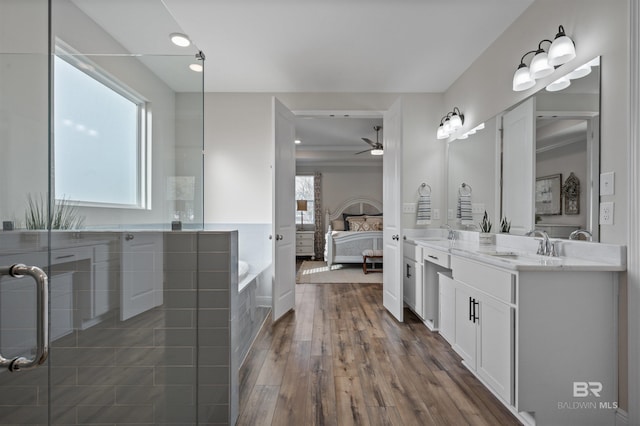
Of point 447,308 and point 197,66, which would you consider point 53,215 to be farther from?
point 447,308

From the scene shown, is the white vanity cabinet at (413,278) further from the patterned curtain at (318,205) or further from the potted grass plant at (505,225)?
the patterned curtain at (318,205)

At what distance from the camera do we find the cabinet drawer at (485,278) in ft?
5.29

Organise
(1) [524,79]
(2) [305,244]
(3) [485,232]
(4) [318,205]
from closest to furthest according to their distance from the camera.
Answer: (1) [524,79]
(3) [485,232]
(2) [305,244]
(4) [318,205]

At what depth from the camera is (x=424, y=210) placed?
3.72 metres

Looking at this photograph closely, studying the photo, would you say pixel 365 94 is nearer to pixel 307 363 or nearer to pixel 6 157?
pixel 307 363

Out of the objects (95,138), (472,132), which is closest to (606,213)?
(472,132)

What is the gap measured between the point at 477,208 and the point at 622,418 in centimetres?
185

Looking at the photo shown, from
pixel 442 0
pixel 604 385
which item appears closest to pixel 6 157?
pixel 442 0

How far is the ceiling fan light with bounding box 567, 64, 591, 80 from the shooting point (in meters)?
1.78

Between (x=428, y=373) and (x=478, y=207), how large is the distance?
5.58 feet

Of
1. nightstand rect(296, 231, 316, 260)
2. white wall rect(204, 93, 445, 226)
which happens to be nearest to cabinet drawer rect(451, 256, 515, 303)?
white wall rect(204, 93, 445, 226)

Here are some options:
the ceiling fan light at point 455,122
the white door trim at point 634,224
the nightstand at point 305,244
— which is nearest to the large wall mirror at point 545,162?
the white door trim at point 634,224

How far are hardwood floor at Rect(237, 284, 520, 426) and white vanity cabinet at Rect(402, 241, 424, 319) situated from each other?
8.2 inches

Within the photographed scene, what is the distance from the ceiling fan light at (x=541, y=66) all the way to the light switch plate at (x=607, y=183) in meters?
0.79
